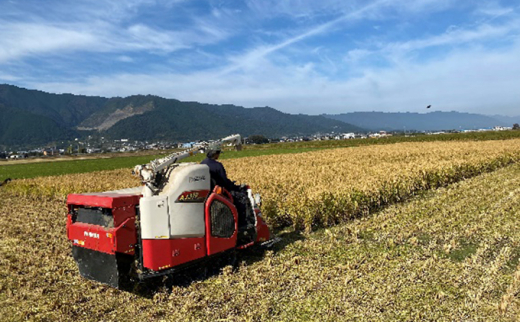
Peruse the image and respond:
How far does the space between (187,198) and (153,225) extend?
752 millimetres

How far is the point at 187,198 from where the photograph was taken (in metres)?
6.52

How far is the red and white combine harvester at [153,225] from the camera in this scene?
6.14 meters

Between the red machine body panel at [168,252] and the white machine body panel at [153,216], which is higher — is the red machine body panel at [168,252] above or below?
below

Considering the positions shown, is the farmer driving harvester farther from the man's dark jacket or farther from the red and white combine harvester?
the red and white combine harvester

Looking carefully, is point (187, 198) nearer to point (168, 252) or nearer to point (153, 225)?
point (153, 225)

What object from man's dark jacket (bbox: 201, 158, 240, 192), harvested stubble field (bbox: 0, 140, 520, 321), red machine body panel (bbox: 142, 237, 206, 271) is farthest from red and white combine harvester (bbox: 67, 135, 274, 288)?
harvested stubble field (bbox: 0, 140, 520, 321)

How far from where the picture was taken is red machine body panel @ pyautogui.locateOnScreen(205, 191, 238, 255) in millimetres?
6852

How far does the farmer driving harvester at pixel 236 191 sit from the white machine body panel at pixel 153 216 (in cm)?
129

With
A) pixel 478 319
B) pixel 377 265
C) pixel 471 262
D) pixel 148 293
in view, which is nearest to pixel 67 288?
pixel 148 293

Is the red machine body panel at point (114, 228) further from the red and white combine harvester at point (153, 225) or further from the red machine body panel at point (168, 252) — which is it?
the red machine body panel at point (168, 252)

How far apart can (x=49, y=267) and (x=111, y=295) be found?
8.19 ft

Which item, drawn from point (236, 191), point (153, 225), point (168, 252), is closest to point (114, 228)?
point (153, 225)

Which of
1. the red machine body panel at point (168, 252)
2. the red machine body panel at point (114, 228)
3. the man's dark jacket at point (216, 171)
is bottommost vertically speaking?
the red machine body panel at point (168, 252)

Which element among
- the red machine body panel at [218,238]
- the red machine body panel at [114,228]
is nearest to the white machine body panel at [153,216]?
the red machine body panel at [114,228]
